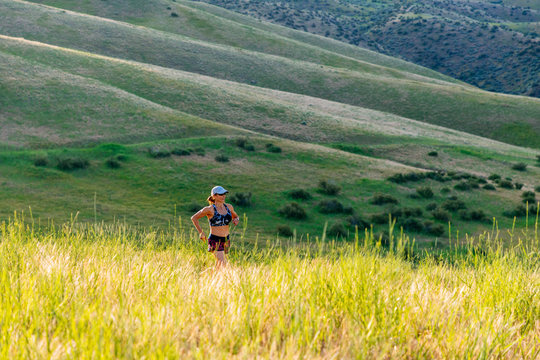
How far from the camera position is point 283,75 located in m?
89.8

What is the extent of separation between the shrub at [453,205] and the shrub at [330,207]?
279 inches

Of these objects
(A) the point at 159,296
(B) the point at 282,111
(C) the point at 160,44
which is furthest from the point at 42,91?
(C) the point at 160,44

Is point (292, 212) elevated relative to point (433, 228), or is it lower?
lower

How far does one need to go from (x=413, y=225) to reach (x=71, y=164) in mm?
20155

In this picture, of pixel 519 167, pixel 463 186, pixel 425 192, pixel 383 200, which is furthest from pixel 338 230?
pixel 519 167

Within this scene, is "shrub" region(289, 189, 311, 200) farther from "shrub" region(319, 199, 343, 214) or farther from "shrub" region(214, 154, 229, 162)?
"shrub" region(214, 154, 229, 162)

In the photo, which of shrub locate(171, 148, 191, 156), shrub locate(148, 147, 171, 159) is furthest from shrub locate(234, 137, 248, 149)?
shrub locate(148, 147, 171, 159)

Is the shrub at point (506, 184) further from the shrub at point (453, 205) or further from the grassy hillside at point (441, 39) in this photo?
the grassy hillside at point (441, 39)

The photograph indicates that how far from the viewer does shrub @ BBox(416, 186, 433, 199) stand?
110 feet

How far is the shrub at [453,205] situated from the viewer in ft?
102

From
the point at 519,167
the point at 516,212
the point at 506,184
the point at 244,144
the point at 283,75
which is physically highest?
the point at 283,75

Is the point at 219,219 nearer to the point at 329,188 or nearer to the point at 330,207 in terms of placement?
the point at 330,207

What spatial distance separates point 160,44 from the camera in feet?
298

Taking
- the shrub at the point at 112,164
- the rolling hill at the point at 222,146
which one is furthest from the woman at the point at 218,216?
the shrub at the point at 112,164
